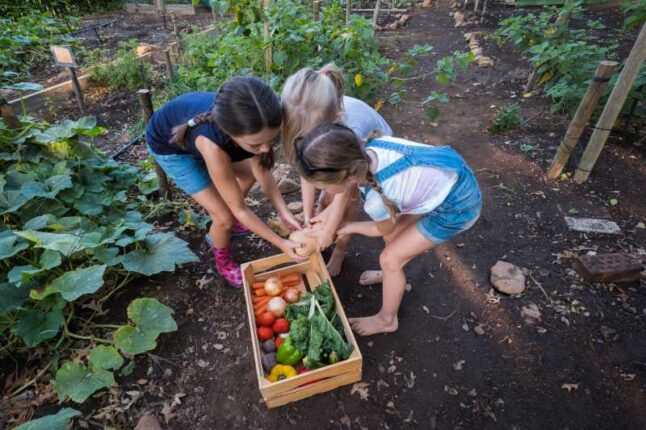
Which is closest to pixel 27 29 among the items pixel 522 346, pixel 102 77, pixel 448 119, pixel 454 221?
pixel 102 77

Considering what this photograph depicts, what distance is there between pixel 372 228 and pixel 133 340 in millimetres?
1448

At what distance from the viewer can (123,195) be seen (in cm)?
284

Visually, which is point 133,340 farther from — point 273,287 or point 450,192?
point 450,192

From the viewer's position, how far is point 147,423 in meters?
1.85

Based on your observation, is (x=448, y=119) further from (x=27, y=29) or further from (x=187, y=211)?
(x=27, y=29)

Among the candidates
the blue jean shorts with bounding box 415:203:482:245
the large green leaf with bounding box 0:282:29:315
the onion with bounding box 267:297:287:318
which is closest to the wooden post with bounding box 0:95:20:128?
the large green leaf with bounding box 0:282:29:315

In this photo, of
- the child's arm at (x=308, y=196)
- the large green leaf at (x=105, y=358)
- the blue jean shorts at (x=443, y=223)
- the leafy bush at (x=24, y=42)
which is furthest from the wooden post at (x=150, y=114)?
the leafy bush at (x=24, y=42)

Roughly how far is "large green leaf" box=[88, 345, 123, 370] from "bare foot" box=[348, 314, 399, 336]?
52.9 inches

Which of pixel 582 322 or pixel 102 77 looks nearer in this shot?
pixel 582 322

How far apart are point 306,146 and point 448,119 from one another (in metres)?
3.82

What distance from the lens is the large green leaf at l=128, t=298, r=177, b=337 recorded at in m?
1.97

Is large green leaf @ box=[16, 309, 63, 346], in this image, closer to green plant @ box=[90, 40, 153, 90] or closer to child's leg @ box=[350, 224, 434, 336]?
child's leg @ box=[350, 224, 434, 336]

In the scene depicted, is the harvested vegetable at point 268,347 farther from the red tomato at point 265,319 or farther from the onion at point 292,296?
the onion at point 292,296

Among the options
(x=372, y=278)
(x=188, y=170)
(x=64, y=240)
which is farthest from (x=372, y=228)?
(x=64, y=240)
